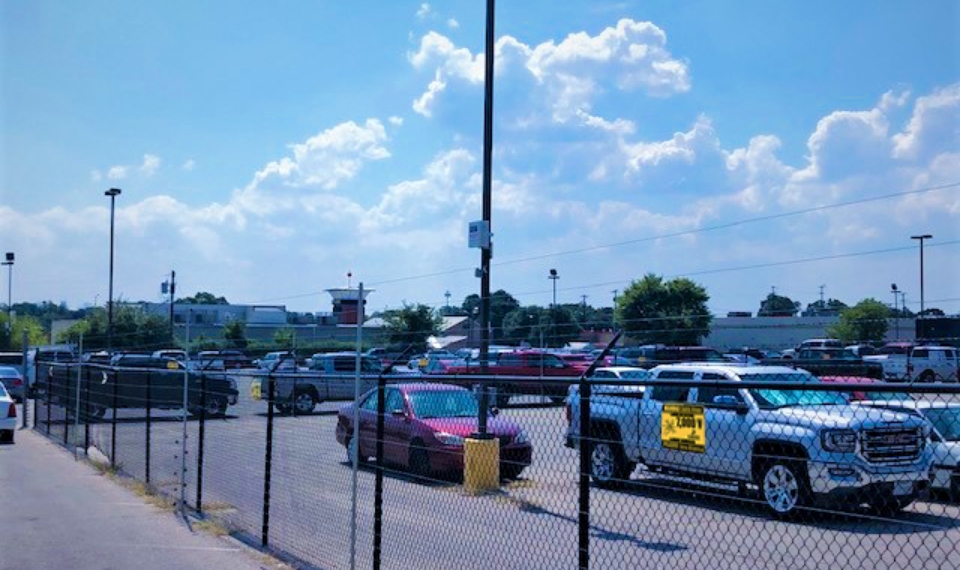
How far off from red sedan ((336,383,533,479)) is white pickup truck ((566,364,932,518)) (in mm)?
1069

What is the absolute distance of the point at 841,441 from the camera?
456 centimetres

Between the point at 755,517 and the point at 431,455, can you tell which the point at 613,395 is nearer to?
the point at 755,517

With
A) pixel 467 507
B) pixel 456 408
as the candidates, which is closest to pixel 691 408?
pixel 467 507

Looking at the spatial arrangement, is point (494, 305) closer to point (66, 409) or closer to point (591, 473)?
point (66, 409)

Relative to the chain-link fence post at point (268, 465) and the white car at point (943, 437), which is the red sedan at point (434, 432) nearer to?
the chain-link fence post at point (268, 465)

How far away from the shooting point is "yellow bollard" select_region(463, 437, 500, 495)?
6750 mm

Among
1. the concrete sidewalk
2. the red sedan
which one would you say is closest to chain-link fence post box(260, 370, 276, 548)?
the concrete sidewalk

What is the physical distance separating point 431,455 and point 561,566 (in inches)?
53.9

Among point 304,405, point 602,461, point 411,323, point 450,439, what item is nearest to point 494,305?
point 411,323

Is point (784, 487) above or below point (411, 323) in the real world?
below

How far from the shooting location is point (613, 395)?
5.09 metres

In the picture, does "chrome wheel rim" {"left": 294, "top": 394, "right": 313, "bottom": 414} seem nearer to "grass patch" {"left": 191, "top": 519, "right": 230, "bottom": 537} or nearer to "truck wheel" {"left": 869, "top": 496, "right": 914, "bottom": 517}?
"grass patch" {"left": 191, "top": 519, "right": 230, "bottom": 537}

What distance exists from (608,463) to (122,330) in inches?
1310

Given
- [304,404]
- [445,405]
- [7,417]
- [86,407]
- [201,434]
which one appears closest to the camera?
[445,405]
